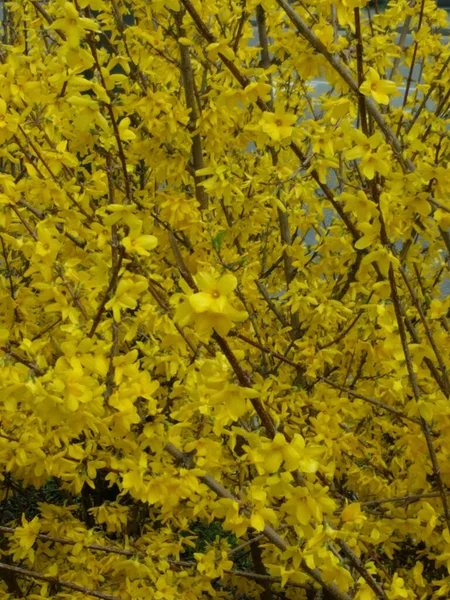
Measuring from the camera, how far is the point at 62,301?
5.28 feet

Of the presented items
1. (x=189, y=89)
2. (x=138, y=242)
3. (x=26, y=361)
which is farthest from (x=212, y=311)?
(x=189, y=89)

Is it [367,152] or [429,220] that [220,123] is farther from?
[367,152]

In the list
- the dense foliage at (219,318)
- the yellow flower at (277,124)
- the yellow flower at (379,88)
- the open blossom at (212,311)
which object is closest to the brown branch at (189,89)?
the dense foliage at (219,318)

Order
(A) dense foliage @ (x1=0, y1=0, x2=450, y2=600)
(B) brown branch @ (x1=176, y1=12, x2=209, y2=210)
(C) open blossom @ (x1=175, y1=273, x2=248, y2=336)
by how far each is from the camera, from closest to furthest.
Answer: (C) open blossom @ (x1=175, y1=273, x2=248, y2=336) → (A) dense foliage @ (x1=0, y1=0, x2=450, y2=600) → (B) brown branch @ (x1=176, y1=12, x2=209, y2=210)

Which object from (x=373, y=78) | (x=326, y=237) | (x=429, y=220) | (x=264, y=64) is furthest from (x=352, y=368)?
(x=373, y=78)

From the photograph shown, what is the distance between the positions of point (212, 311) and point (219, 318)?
0.03 m

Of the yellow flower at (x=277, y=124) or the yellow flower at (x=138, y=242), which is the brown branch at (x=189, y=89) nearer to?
the yellow flower at (x=277, y=124)

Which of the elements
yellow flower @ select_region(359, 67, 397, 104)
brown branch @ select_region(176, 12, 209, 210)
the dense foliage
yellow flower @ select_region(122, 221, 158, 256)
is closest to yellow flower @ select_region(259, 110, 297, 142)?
the dense foliage

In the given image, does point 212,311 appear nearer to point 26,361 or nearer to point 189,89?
point 26,361

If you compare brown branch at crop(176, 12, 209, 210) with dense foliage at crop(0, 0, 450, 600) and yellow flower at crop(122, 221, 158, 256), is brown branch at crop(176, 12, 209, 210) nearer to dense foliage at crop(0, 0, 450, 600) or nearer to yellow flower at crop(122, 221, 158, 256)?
dense foliage at crop(0, 0, 450, 600)

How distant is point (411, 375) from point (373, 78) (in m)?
0.64

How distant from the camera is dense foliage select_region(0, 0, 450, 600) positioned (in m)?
1.43

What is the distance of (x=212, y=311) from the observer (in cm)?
105

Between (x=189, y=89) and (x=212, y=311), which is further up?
(x=189, y=89)
